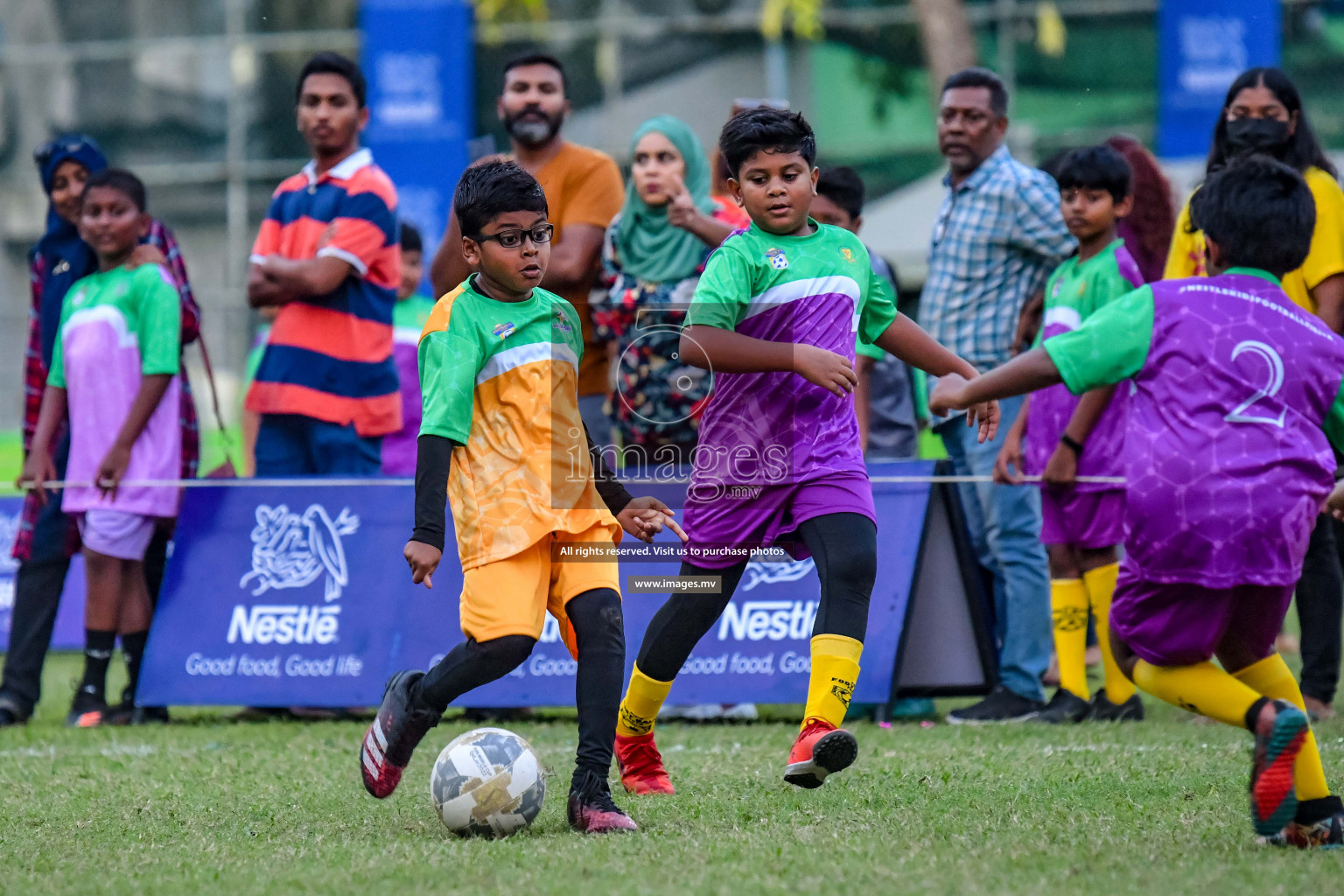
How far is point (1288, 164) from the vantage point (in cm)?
649

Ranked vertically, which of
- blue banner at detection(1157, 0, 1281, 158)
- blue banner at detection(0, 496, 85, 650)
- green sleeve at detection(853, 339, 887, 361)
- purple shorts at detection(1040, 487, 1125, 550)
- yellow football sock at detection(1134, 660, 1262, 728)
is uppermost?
blue banner at detection(1157, 0, 1281, 158)

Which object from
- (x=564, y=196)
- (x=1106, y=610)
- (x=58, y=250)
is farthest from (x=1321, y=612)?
(x=58, y=250)

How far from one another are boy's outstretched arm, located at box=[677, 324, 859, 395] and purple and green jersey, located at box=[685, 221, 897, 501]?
7cm

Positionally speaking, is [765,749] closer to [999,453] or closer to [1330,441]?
[999,453]

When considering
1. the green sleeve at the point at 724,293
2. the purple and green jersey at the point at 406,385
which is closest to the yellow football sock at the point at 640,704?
the green sleeve at the point at 724,293

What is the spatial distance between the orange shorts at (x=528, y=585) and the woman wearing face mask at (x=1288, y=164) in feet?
9.65

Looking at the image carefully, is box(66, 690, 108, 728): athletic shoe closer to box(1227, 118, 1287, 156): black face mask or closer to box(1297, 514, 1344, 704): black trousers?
→ box(1297, 514, 1344, 704): black trousers

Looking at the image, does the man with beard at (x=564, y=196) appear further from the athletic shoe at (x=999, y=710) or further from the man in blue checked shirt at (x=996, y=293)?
the athletic shoe at (x=999, y=710)

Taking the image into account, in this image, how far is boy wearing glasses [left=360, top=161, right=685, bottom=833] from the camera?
4438mm

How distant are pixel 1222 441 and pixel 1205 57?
15.7 m

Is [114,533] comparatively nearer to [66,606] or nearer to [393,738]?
[393,738]

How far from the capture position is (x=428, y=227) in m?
19.8

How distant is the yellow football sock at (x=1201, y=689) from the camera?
407cm

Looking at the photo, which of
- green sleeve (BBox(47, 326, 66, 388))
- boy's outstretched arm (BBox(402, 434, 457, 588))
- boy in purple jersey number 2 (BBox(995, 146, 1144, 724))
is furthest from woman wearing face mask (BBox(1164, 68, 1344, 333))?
green sleeve (BBox(47, 326, 66, 388))
